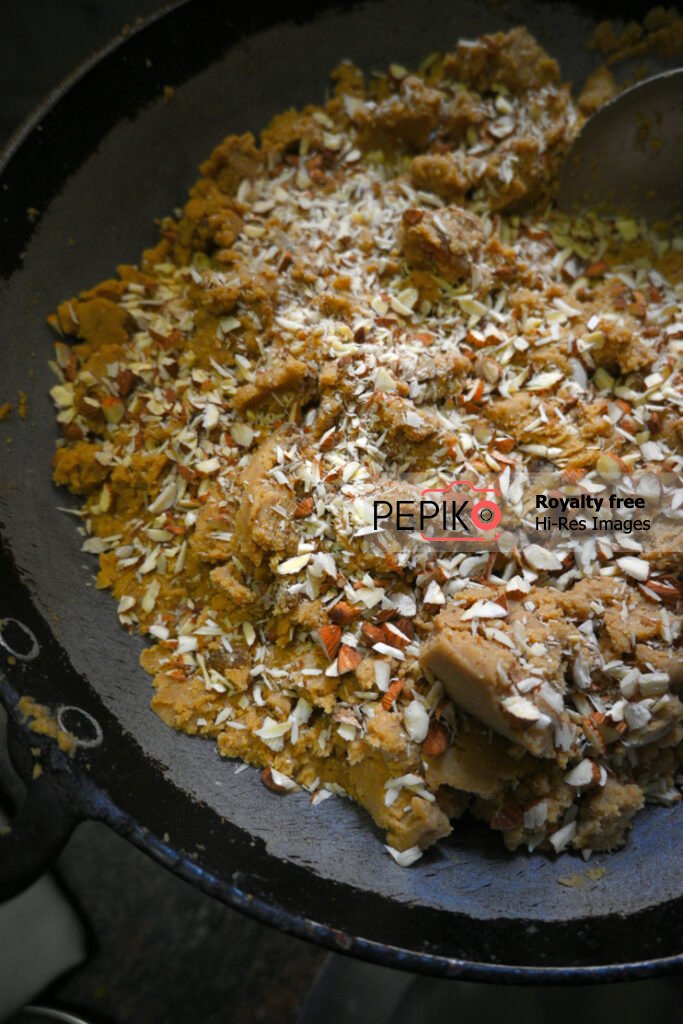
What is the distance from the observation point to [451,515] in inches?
47.2

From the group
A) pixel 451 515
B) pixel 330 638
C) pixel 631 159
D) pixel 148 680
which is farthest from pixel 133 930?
pixel 631 159

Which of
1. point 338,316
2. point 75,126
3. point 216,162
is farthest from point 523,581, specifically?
point 75,126

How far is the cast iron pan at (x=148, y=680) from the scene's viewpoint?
42.0 inches

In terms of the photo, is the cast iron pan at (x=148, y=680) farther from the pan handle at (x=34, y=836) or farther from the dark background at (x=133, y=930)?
the dark background at (x=133, y=930)

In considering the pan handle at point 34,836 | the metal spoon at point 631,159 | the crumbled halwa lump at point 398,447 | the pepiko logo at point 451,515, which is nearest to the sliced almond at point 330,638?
the crumbled halwa lump at point 398,447

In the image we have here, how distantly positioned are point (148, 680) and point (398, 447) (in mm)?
535

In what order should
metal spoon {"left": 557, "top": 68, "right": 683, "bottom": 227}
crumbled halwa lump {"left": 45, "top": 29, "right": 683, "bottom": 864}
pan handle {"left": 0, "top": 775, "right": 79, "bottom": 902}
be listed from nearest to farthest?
1. pan handle {"left": 0, "top": 775, "right": 79, "bottom": 902}
2. crumbled halwa lump {"left": 45, "top": 29, "right": 683, "bottom": 864}
3. metal spoon {"left": 557, "top": 68, "right": 683, "bottom": 227}

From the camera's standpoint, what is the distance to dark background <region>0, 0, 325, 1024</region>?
5.60 feet

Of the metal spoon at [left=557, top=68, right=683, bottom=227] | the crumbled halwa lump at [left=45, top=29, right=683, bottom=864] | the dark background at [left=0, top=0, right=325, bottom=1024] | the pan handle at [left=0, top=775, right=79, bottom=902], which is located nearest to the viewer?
the pan handle at [left=0, top=775, right=79, bottom=902]

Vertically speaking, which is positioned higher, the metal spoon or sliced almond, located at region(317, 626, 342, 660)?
the metal spoon

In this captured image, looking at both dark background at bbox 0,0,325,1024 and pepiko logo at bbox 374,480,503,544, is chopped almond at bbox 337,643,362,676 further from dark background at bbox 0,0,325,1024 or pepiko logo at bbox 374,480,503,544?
dark background at bbox 0,0,325,1024

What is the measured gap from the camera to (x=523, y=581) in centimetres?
118

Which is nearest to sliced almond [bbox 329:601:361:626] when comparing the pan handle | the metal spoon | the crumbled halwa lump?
the crumbled halwa lump

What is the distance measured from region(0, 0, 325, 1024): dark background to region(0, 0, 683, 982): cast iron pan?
39cm
